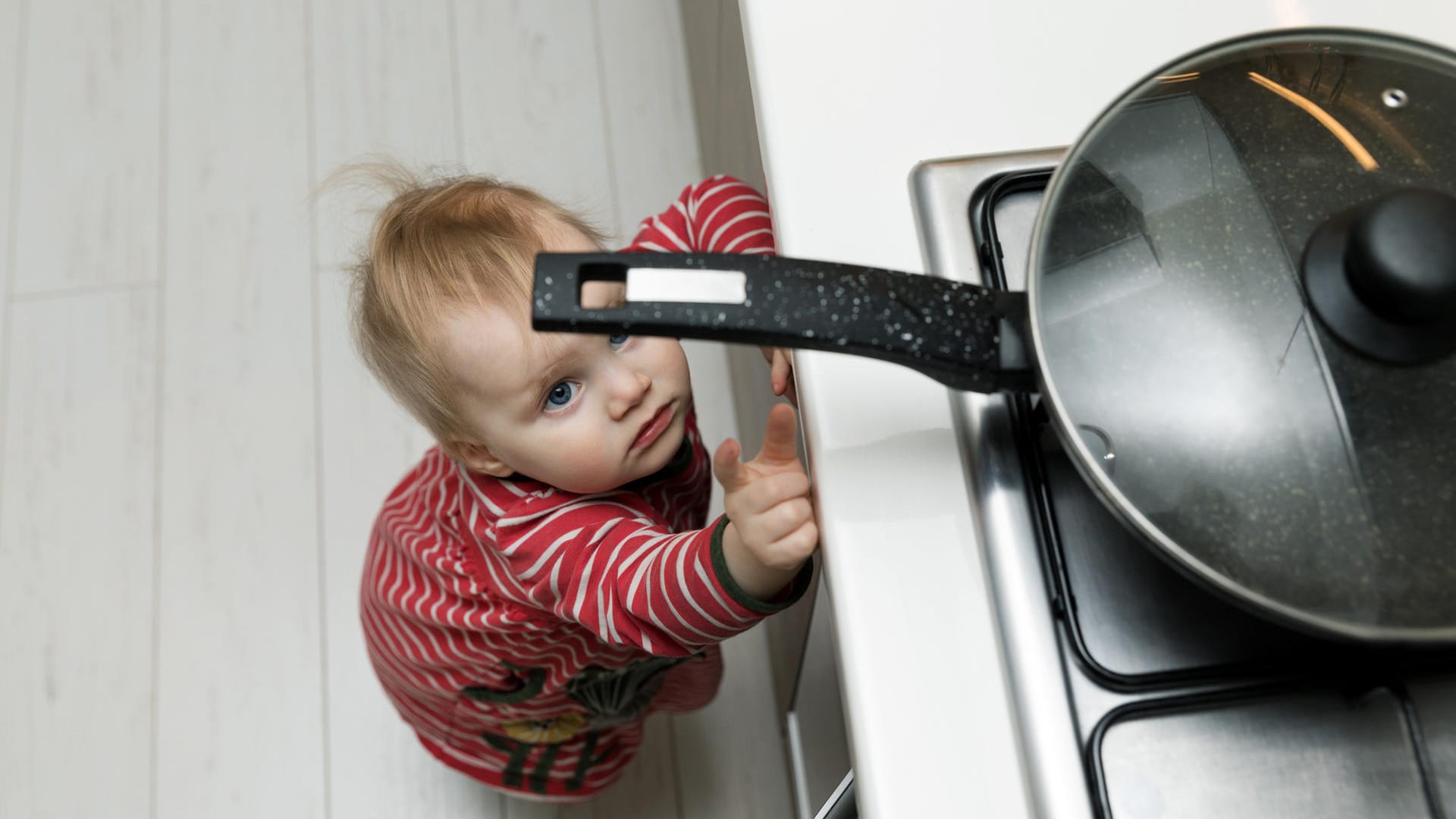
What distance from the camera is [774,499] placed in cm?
51

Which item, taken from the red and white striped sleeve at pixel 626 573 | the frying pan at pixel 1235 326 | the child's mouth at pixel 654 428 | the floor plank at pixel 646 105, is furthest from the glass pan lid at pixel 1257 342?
the floor plank at pixel 646 105

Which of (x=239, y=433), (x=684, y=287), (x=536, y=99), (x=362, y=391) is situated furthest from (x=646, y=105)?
(x=684, y=287)

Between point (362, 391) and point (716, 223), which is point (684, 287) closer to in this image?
point (716, 223)

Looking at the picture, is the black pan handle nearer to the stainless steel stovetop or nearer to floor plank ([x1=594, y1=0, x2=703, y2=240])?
the stainless steel stovetop

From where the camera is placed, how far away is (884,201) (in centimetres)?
55

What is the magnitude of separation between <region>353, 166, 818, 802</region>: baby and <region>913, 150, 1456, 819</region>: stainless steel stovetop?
0.32ft

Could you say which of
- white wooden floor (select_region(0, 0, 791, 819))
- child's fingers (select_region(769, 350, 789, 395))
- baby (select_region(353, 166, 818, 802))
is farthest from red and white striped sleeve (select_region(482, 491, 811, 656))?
white wooden floor (select_region(0, 0, 791, 819))

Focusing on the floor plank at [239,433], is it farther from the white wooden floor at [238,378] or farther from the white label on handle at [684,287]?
the white label on handle at [684,287]

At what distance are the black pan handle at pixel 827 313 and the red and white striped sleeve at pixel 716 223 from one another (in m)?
0.28

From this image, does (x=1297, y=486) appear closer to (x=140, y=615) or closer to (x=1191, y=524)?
(x=1191, y=524)

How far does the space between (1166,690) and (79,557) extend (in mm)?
1284

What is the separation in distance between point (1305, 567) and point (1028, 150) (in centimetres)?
24

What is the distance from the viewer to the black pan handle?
15.9 inches

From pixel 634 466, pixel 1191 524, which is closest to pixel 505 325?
pixel 634 466
